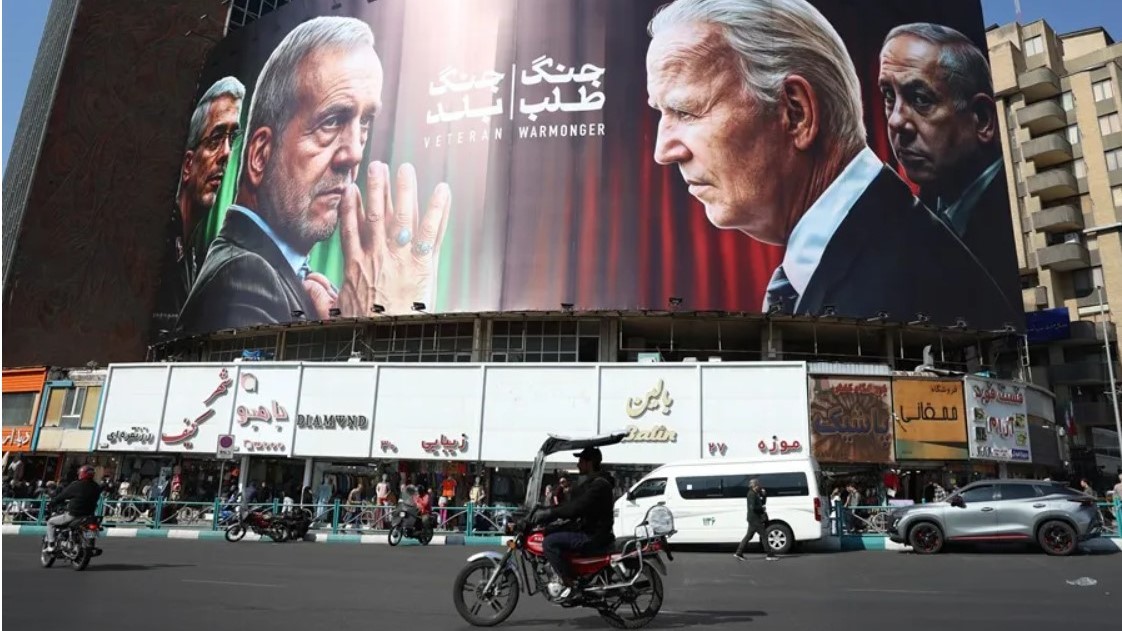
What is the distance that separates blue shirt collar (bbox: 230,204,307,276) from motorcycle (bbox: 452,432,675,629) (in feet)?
95.1

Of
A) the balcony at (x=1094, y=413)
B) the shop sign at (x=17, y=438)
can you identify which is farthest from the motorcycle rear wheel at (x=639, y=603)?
the balcony at (x=1094, y=413)

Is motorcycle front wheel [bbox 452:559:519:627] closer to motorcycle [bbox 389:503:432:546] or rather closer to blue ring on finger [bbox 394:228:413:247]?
motorcycle [bbox 389:503:432:546]

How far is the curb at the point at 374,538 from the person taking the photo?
17.1 metres

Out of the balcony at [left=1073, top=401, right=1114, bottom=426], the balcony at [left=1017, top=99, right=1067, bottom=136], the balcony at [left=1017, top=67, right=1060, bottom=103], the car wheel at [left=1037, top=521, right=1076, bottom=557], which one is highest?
the balcony at [left=1017, top=67, right=1060, bottom=103]

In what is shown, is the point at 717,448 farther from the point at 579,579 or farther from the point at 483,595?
the point at 483,595

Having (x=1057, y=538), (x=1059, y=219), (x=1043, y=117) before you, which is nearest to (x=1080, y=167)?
(x=1043, y=117)

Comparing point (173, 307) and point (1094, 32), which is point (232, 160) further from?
point (1094, 32)

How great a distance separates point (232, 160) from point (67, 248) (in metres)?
12.8

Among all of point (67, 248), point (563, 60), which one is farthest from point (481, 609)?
point (67, 248)

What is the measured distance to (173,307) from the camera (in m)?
39.7

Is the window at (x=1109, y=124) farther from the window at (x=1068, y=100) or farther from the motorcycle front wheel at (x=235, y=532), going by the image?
the motorcycle front wheel at (x=235, y=532)

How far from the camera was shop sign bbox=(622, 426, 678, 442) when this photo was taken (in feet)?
81.3

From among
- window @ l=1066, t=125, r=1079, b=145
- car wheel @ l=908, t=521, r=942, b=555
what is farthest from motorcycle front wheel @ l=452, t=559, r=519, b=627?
window @ l=1066, t=125, r=1079, b=145

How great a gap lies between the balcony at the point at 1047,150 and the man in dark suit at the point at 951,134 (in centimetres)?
1660
